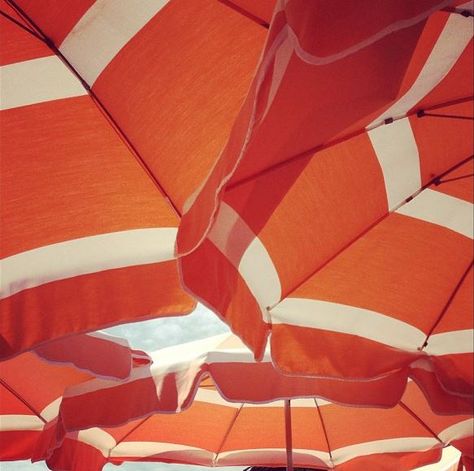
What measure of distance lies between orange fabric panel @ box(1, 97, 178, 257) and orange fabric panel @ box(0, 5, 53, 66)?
0.21 meters

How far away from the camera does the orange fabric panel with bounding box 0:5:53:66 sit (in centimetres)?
296

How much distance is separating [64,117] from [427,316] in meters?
2.26

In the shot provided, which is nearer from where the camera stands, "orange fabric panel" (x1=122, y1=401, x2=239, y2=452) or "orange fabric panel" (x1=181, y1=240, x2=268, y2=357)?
"orange fabric panel" (x1=181, y1=240, x2=268, y2=357)

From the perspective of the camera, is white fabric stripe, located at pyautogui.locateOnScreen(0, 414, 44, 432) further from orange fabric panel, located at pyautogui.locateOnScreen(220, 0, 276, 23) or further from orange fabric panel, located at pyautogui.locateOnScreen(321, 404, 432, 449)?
orange fabric panel, located at pyautogui.locateOnScreen(220, 0, 276, 23)

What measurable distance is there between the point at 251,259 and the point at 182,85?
0.85 meters

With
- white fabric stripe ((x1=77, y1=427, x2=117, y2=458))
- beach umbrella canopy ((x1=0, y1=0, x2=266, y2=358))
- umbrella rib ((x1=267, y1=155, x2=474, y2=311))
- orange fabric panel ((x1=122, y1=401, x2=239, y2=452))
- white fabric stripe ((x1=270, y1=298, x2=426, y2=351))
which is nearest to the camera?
beach umbrella canopy ((x1=0, y1=0, x2=266, y2=358))

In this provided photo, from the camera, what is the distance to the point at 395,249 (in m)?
4.20

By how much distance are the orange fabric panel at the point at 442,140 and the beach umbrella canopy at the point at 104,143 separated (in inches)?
43.0

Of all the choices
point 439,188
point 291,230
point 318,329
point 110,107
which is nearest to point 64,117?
point 110,107

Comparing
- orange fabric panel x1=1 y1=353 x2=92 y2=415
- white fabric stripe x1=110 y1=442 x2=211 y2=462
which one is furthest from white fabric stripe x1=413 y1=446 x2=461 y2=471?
orange fabric panel x1=1 y1=353 x2=92 y2=415

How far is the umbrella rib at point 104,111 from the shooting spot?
2975 mm

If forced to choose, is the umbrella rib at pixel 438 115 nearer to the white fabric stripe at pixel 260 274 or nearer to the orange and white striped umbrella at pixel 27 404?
the white fabric stripe at pixel 260 274

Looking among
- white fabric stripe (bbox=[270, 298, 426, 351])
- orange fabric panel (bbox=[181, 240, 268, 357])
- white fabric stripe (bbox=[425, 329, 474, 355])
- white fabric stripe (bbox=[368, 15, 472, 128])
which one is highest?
white fabric stripe (bbox=[368, 15, 472, 128])

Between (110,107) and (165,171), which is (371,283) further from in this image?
(110,107)
